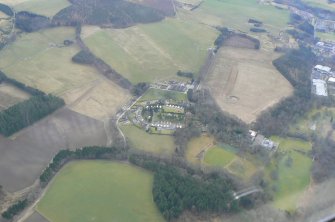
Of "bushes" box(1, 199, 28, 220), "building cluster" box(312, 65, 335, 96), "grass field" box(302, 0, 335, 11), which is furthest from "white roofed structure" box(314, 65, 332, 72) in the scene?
"bushes" box(1, 199, 28, 220)

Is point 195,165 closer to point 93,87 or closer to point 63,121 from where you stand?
point 63,121

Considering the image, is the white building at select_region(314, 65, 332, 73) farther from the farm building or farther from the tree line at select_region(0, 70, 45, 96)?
the tree line at select_region(0, 70, 45, 96)

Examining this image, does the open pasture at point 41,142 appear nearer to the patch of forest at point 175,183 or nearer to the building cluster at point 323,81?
the patch of forest at point 175,183

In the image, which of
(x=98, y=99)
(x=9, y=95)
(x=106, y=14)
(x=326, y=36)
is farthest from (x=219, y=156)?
(x=326, y=36)

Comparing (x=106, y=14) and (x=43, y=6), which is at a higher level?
(x=106, y=14)

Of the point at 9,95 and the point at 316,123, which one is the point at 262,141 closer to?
the point at 316,123

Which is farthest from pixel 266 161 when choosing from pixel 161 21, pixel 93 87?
pixel 161 21
